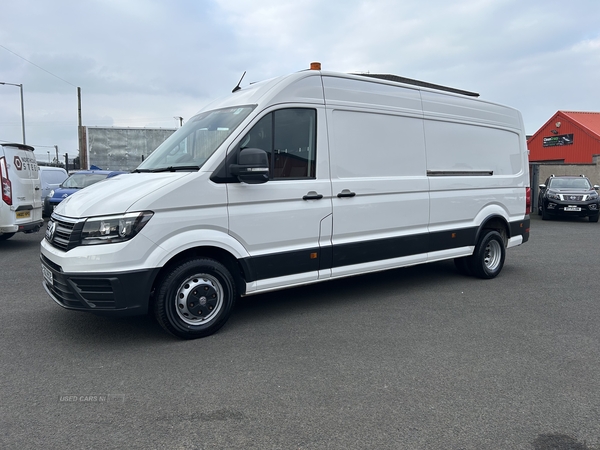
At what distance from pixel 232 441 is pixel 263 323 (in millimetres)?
2171

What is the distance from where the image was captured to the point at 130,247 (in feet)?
13.3

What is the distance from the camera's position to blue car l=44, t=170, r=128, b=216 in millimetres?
13688

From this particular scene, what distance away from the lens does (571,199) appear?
16.1 metres

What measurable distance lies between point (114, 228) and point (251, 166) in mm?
1284

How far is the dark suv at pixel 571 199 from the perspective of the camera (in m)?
15.8

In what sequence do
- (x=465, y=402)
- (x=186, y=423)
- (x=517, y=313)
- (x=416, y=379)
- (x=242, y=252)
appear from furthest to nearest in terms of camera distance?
(x=517, y=313) → (x=242, y=252) → (x=416, y=379) → (x=465, y=402) → (x=186, y=423)

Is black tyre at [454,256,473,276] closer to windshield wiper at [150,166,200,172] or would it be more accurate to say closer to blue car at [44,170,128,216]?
windshield wiper at [150,166,200,172]

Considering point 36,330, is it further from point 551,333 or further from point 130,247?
point 551,333

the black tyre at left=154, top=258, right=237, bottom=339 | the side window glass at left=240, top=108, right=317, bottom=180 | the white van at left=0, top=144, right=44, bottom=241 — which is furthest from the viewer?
the white van at left=0, top=144, right=44, bottom=241

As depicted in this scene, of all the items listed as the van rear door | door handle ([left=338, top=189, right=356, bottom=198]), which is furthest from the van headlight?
the van rear door

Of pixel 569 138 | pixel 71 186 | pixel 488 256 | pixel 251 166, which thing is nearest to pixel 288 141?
pixel 251 166

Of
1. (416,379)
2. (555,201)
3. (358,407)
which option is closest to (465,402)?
(416,379)

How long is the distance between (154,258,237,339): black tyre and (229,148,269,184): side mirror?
2.79ft

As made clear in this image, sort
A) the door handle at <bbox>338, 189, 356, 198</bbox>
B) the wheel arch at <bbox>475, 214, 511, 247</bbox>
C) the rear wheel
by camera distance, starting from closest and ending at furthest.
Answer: the door handle at <bbox>338, 189, 356, 198</bbox> → the wheel arch at <bbox>475, 214, 511, 247</bbox> → the rear wheel
